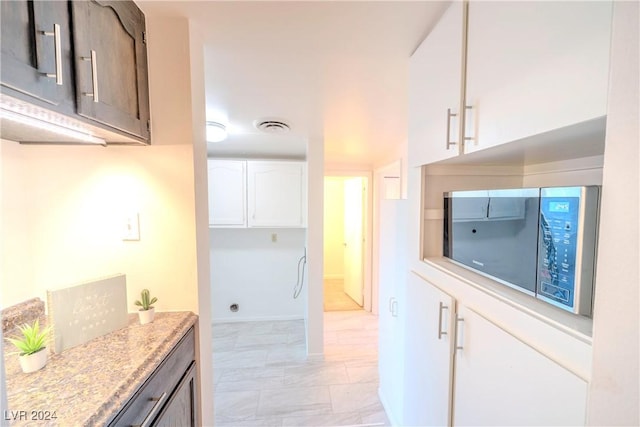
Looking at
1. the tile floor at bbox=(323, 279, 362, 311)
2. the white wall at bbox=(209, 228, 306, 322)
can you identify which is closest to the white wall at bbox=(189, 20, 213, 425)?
the white wall at bbox=(209, 228, 306, 322)

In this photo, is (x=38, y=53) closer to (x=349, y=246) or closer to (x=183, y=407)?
(x=183, y=407)

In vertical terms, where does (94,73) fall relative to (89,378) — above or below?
above

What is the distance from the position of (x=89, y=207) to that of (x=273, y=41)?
3.48 ft

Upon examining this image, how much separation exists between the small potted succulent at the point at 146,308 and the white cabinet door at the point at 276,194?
→ 2.05 meters

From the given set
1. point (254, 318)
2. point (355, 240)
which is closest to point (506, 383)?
point (254, 318)

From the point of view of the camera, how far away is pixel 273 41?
1.14m

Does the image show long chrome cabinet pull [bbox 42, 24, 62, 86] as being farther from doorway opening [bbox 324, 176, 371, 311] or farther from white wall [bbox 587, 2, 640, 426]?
doorway opening [bbox 324, 176, 371, 311]

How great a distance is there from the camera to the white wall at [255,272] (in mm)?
3363

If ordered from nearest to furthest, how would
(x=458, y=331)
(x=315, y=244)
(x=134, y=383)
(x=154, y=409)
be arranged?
(x=134, y=383) → (x=154, y=409) → (x=458, y=331) → (x=315, y=244)

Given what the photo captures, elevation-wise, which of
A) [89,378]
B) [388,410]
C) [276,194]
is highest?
[276,194]

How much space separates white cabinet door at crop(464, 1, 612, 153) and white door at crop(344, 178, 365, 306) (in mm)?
2969

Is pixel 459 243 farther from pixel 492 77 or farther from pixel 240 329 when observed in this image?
pixel 240 329

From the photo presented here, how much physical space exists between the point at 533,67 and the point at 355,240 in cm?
355

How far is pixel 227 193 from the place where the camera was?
3070 millimetres
